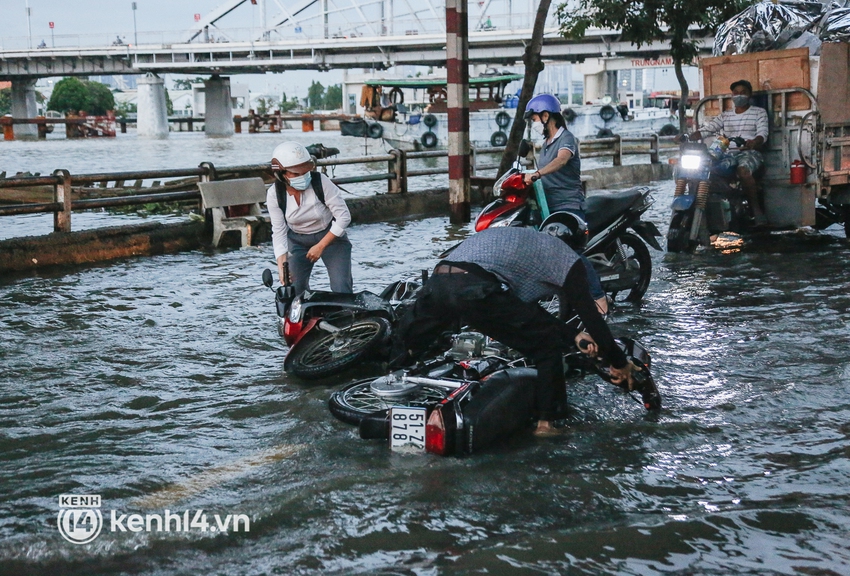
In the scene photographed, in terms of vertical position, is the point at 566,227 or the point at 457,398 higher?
the point at 566,227

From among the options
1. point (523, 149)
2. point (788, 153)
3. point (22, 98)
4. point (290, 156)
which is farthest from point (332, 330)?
point (22, 98)

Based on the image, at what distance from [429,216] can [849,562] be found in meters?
13.2

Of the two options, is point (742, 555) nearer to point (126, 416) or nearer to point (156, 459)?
point (156, 459)

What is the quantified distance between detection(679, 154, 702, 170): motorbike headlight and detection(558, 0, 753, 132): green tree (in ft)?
36.6

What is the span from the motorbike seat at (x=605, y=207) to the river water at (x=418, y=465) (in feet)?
2.74

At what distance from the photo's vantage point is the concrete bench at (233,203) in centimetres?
1282

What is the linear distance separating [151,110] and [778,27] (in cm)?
7728

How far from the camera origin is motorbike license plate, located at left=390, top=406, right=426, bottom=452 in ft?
15.7

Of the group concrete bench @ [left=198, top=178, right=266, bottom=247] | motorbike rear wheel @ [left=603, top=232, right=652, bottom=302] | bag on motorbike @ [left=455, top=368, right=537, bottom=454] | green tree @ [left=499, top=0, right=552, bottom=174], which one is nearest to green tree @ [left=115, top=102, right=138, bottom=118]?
green tree @ [left=499, top=0, right=552, bottom=174]

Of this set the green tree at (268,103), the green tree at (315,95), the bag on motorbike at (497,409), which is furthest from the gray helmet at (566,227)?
the green tree at (315,95)

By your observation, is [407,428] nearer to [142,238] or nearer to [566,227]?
[566,227]

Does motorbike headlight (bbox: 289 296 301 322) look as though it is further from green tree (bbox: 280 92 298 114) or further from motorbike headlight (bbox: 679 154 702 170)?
green tree (bbox: 280 92 298 114)

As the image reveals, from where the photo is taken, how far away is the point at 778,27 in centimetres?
1268

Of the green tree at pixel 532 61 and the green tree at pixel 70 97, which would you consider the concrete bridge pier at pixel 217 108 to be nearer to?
the green tree at pixel 70 97
